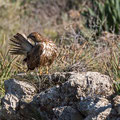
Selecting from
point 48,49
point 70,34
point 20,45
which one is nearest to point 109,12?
point 70,34

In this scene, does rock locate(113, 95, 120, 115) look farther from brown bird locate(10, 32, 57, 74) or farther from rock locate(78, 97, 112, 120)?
brown bird locate(10, 32, 57, 74)

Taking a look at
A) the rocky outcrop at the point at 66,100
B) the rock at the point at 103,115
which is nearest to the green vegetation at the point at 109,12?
the rocky outcrop at the point at 66,100

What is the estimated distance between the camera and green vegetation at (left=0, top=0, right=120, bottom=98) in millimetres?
7109

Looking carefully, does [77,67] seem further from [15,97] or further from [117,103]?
[117,103]

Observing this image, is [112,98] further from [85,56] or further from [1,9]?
[1,9]

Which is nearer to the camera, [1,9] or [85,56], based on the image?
[85,56]

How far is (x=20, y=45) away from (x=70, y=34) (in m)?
1.48

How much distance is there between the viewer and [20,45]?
25.8 feet

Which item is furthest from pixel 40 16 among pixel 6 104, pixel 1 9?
pixel 6 104

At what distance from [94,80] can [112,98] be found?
1.17ft

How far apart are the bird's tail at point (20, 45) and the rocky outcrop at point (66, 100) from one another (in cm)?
157

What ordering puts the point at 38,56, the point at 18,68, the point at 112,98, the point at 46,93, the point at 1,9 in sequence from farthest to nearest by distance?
the point at 1,9, the point at 18,68, the point at 38,56, the point at 46,93, the point at 112,98

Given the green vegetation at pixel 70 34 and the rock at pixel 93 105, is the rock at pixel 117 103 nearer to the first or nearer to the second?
the rock at pixel 93 105

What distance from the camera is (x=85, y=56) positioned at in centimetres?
750
